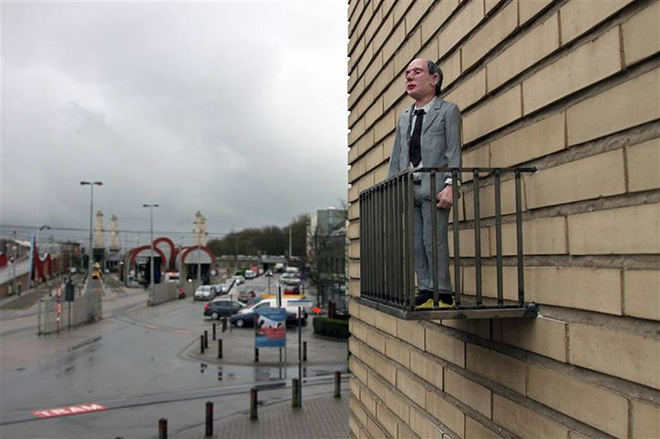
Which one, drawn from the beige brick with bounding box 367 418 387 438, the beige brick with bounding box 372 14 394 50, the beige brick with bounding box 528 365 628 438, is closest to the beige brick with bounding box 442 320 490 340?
the beige brick with bounding box 528 365 628 438

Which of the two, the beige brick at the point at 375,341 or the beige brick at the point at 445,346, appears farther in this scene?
the beige brick at the point at 375,341

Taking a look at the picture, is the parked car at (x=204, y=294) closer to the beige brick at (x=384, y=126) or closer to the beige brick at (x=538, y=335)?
the beige brick at (x=384, y=126)

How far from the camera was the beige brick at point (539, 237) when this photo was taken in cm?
271

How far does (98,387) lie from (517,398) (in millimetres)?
17963

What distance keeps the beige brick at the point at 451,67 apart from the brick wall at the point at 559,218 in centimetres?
1

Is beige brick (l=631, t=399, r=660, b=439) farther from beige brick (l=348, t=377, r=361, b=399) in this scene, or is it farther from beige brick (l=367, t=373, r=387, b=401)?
beige brick (l=348, t=377, r=361, b=399)

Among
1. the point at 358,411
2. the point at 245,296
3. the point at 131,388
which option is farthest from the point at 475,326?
the point at 245,296

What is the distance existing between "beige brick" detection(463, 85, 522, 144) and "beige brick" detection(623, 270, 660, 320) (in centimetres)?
114

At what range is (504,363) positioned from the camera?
10.4 ft

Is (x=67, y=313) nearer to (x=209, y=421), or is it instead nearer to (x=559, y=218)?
(x=209, y=421)

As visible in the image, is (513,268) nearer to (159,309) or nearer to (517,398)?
(517,398)

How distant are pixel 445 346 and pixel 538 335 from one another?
1.21 m

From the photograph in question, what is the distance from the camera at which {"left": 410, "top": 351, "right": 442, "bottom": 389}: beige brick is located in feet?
13.4

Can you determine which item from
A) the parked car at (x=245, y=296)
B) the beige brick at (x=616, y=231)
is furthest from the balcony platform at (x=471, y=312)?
the parked car at (x=245, y=296)
